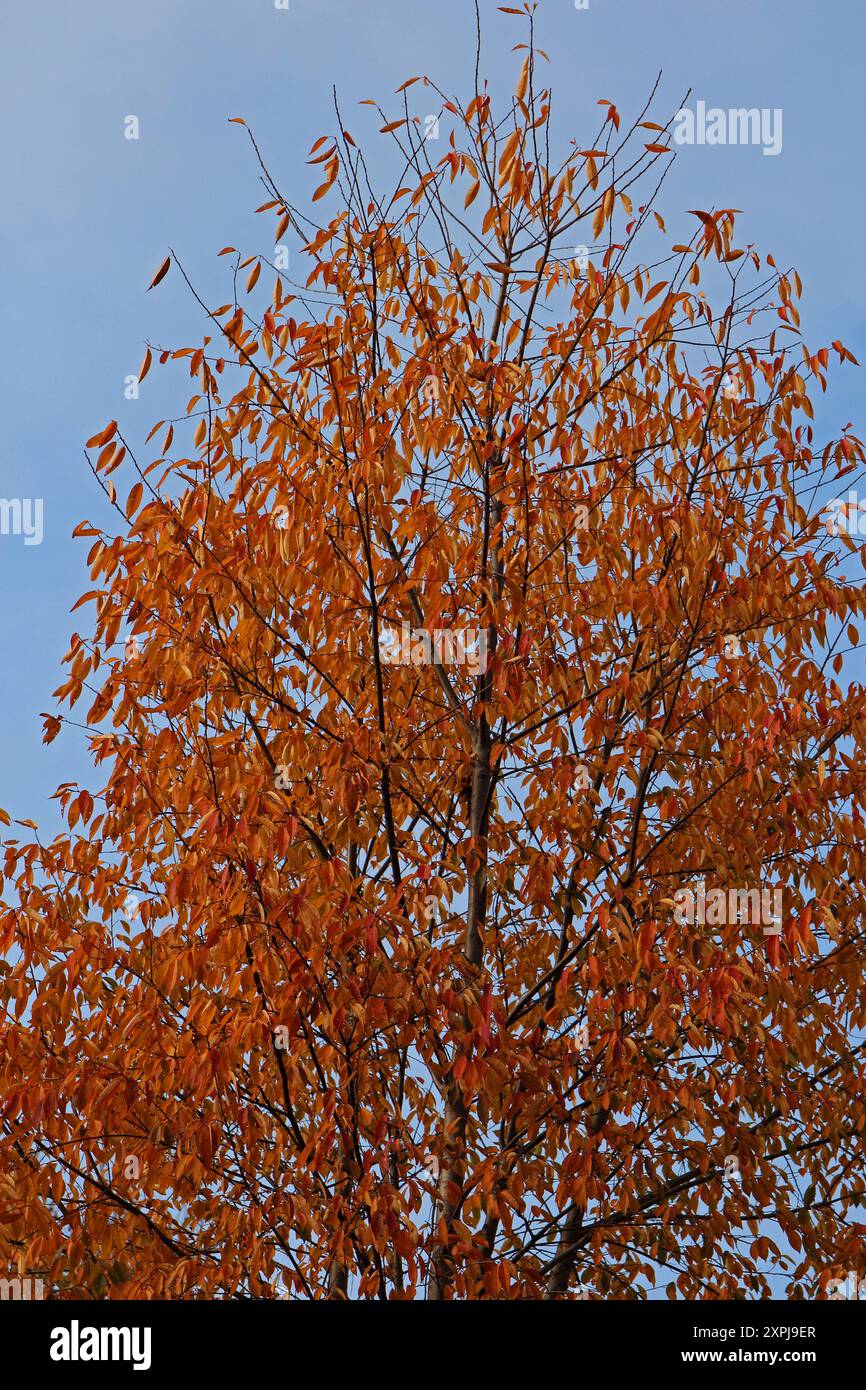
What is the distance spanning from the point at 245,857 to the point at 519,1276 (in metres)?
2.06

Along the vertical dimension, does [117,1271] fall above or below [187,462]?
below

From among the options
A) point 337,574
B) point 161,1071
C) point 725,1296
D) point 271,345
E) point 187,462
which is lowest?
point 725,1296

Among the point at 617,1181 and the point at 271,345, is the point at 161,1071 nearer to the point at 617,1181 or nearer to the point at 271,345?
the point at 617,1181

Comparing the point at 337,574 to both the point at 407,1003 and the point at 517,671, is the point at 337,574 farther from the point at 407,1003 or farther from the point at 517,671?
the point at 407,1003

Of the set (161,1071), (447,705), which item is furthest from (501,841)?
(161,1071)

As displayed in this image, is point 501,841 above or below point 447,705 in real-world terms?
below

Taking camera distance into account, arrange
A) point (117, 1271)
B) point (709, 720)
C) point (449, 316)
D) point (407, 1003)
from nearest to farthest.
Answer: point (407, 1003) < point (117, 1271) < point (709, 720) < point (449, 316)

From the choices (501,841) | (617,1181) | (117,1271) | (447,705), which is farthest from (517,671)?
(117,1271)

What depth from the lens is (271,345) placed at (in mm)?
6125

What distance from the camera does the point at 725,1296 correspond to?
5445mm

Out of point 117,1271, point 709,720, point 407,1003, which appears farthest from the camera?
point 709,720

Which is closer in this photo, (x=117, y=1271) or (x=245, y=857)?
(x=245, y=857)

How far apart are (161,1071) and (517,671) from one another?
213 cm

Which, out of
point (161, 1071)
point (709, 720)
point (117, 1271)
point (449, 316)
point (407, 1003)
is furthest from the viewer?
point (449, 316)
